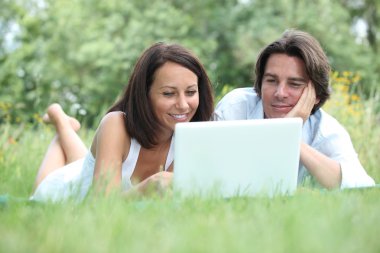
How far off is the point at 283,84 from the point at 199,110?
1.49ft

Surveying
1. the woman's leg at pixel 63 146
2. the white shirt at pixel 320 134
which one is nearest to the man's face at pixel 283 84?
the white shirt at pixel 320 134

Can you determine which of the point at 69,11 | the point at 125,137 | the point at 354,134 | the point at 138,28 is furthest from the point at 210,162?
the point at 69,11

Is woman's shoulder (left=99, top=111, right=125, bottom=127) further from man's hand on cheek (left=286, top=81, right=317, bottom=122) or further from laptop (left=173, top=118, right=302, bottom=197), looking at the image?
man's hand on cheek (left=286, top=81, right=317, bottom=122)

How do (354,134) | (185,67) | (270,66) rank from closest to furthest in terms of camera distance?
(185,67), (270,66), (354,134)

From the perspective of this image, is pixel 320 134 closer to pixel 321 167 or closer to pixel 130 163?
pixel 321 167

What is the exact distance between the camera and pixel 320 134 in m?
3.17

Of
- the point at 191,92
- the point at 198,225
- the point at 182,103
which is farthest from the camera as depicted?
the point at 191,92

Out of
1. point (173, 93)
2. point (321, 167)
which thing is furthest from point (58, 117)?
point (321, 167)

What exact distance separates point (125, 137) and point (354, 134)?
9.08 feet

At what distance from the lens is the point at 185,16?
18.0 metres

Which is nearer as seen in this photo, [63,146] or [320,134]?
[320,134]

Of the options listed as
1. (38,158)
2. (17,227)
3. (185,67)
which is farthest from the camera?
(38,158)

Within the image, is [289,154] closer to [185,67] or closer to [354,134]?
[185,67]

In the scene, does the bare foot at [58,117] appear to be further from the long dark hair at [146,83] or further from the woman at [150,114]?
the long dark hair at [146,83]
